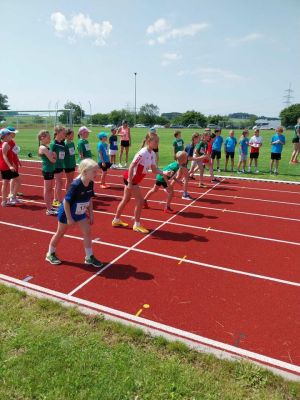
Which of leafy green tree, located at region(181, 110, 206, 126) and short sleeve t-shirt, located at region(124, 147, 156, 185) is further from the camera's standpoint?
leafy green tree, located at region(181, 110, 206, 126)

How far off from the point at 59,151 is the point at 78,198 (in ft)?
12.4

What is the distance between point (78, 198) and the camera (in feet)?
15.5

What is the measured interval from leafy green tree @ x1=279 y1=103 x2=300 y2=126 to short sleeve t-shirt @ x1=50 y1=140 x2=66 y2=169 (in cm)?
9081

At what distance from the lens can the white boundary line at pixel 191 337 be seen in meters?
3.24

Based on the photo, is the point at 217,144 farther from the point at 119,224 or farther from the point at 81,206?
the point at 81,206

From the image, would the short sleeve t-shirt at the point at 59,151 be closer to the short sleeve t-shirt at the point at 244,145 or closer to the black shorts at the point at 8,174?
the black shorts at the point at 8,174

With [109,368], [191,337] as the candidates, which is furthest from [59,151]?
[109,368]

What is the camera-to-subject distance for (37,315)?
13.0ft

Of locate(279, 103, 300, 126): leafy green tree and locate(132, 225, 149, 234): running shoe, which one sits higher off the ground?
locate(279, 103, 300, 126): leafy green tree

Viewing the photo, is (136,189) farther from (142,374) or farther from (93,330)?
(142,374)

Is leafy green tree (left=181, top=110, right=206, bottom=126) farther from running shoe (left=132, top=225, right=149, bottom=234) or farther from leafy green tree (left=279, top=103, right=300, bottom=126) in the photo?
running shoe (left=132, top=225, right=149, bottom=234)

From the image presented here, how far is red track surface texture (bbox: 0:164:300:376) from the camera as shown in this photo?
379 centimetres

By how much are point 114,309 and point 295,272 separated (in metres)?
2.92

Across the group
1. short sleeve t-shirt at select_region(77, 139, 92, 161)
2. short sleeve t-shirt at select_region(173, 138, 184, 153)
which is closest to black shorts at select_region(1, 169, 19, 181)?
short sleeve t-shirt at select_region(77, 139, 92, 161)
